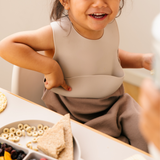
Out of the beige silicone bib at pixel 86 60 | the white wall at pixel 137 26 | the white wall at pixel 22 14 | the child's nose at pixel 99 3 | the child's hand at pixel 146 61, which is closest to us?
the child's nose at pixel 99 3

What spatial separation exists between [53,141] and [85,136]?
0.09m

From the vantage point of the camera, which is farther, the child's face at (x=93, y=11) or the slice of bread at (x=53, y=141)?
the child's face at (x=93, y=11)

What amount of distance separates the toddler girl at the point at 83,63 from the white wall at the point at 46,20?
1.60 feet

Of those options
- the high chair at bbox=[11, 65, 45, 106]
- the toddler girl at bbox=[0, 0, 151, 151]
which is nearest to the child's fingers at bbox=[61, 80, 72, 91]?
the toddler girl at bbox=[0, 0, 151, 151]

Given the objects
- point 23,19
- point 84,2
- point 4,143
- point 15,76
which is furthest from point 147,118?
point 23,19

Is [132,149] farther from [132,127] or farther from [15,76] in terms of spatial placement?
[15,76]

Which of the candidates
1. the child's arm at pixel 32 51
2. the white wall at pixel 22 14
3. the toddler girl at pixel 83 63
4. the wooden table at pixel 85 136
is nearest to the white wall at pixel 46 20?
the white wall at pixel 22 14

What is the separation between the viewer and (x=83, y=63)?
0.78m

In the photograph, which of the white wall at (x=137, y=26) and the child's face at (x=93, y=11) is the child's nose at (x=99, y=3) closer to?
the child's face at (x=93, y=11)

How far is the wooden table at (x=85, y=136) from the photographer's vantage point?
512 millimetres

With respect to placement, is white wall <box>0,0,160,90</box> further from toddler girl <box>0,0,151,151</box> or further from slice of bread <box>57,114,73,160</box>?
slice of bread <box>57,114,73,160</box>

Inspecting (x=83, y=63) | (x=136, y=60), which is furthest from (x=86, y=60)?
(x=136, y=60)

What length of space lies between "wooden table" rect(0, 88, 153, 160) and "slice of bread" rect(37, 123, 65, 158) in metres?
0.06

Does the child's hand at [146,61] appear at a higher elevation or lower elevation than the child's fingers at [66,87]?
higher
